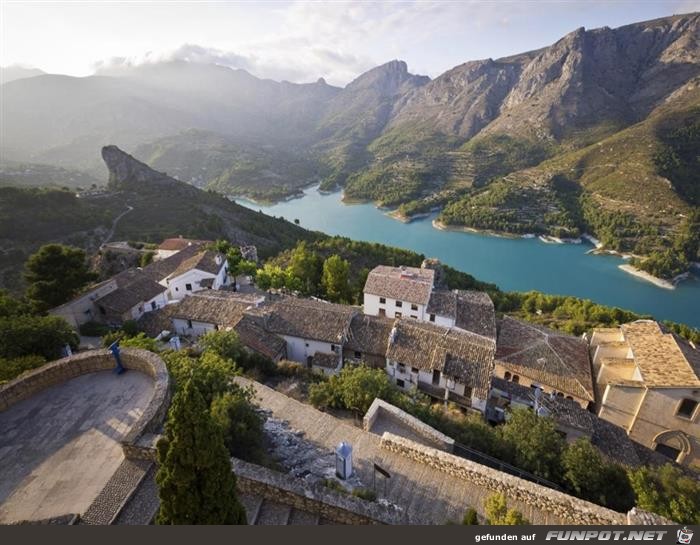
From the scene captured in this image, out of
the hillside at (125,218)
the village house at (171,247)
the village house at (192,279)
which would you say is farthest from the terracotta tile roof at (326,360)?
the hillside at (125,218)

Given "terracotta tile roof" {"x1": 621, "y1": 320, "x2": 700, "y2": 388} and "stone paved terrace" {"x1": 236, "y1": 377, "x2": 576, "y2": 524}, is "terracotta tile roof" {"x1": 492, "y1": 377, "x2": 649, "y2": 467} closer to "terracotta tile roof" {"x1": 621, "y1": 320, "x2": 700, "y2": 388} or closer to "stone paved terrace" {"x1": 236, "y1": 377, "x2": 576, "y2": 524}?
"terracotta tile roof" {"x1": 621, "y1": 320, "x2": 700, "y2": 388}

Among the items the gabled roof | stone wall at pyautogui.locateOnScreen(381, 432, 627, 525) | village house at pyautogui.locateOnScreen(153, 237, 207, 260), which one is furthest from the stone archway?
village house at pyautogui.locateOnScreen(153, 237, 207, 260)

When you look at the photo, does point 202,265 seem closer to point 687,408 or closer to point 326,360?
point 326,360

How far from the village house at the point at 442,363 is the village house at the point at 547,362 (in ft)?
14.8

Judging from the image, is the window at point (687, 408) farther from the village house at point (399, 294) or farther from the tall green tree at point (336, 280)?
the tall green tree at point (336, 280)

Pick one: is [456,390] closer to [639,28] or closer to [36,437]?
[36,437]

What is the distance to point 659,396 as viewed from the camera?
54.2ft

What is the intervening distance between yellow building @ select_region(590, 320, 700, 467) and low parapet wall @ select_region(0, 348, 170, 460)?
67.7 ft

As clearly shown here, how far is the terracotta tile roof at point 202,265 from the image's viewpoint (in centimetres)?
2941

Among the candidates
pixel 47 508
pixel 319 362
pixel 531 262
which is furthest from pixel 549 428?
pixel 531 262

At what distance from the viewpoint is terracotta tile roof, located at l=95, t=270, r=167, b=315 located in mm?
22672

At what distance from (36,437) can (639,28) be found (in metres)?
231

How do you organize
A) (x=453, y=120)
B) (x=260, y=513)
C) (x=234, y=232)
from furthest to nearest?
1. (x=453, y=120)
2. (x=234, y=232)
3. (x=260, y=513)

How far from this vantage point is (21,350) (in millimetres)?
12523
